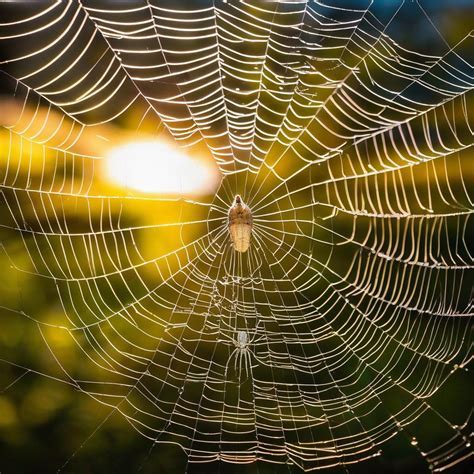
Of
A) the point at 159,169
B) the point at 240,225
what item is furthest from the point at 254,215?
the point at 159,169

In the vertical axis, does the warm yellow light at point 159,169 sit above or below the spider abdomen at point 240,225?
above

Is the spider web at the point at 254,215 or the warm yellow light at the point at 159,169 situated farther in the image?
the spider web at the point at 254,215

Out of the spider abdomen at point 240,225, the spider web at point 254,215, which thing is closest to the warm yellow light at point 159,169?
the spider web at point 254,215

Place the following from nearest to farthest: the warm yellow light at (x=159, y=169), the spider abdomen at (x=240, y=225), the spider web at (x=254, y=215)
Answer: the spider abdomen at (x=240, y=225) → the warm yellow light at (x=159, y=169) → the spider web at (x=254, y=215)

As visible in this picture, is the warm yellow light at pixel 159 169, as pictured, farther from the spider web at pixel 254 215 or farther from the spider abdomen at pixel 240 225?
the spider abdomen at pixel 240 225

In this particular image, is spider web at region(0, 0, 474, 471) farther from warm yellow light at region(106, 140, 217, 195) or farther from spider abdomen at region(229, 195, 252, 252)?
spider abdomen at region(229, 195, 252, 252)

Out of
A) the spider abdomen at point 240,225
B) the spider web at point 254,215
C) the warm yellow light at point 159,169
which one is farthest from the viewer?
the spider web at point 254,215

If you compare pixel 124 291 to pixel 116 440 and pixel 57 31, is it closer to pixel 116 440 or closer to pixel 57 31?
pixel 116 440


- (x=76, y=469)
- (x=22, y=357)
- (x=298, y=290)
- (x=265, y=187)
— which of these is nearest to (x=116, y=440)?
(x=76, y=469)

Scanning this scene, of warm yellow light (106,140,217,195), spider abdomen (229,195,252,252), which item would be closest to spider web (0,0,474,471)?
warm yellow light (106,140,217,195)
